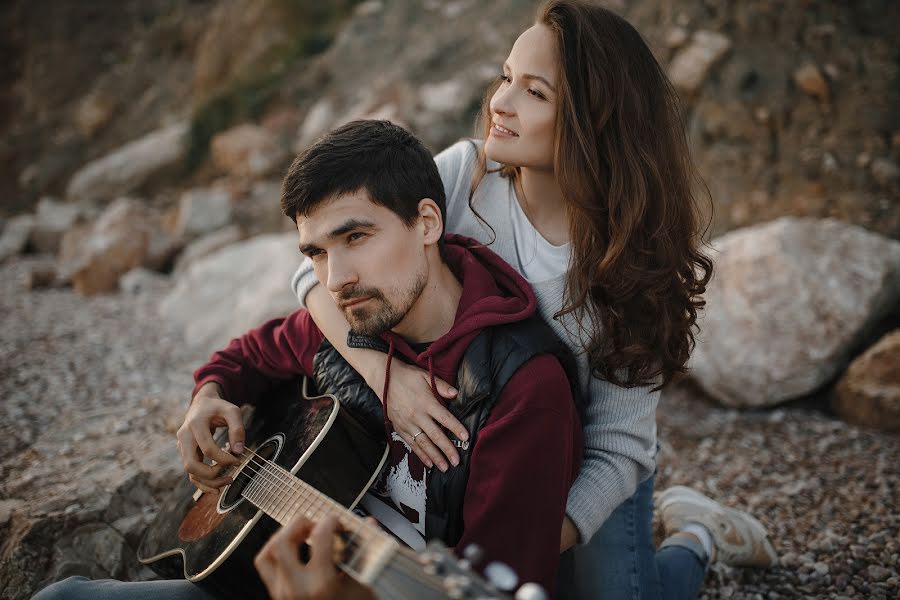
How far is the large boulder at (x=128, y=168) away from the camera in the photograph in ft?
36.8

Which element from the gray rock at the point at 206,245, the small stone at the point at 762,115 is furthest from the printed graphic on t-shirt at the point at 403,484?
the gray rock at the point at 206,245

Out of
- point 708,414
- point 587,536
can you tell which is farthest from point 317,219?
point 708,414

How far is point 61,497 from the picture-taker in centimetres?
308

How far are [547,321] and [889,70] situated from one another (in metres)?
5.56

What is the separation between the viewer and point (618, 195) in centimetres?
249

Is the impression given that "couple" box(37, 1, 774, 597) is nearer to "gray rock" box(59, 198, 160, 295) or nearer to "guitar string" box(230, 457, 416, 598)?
"guitar string" box(230, 457, 416, 598)

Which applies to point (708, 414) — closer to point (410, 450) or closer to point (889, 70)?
point (410, 450)

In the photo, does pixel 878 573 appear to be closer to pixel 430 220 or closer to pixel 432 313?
pixel 432 313

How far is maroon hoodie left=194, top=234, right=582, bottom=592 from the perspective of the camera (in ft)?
6.12

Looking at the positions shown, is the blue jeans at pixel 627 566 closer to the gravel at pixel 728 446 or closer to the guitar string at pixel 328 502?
the gravel at pixel 728 446

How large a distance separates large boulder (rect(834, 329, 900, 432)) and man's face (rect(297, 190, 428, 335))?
11.7 ft

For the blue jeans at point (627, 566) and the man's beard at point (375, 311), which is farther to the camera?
the blue jeans at point (627, 566)

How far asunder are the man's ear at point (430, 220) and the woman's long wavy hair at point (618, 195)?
53cm

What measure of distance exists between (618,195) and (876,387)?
9.78 ft
